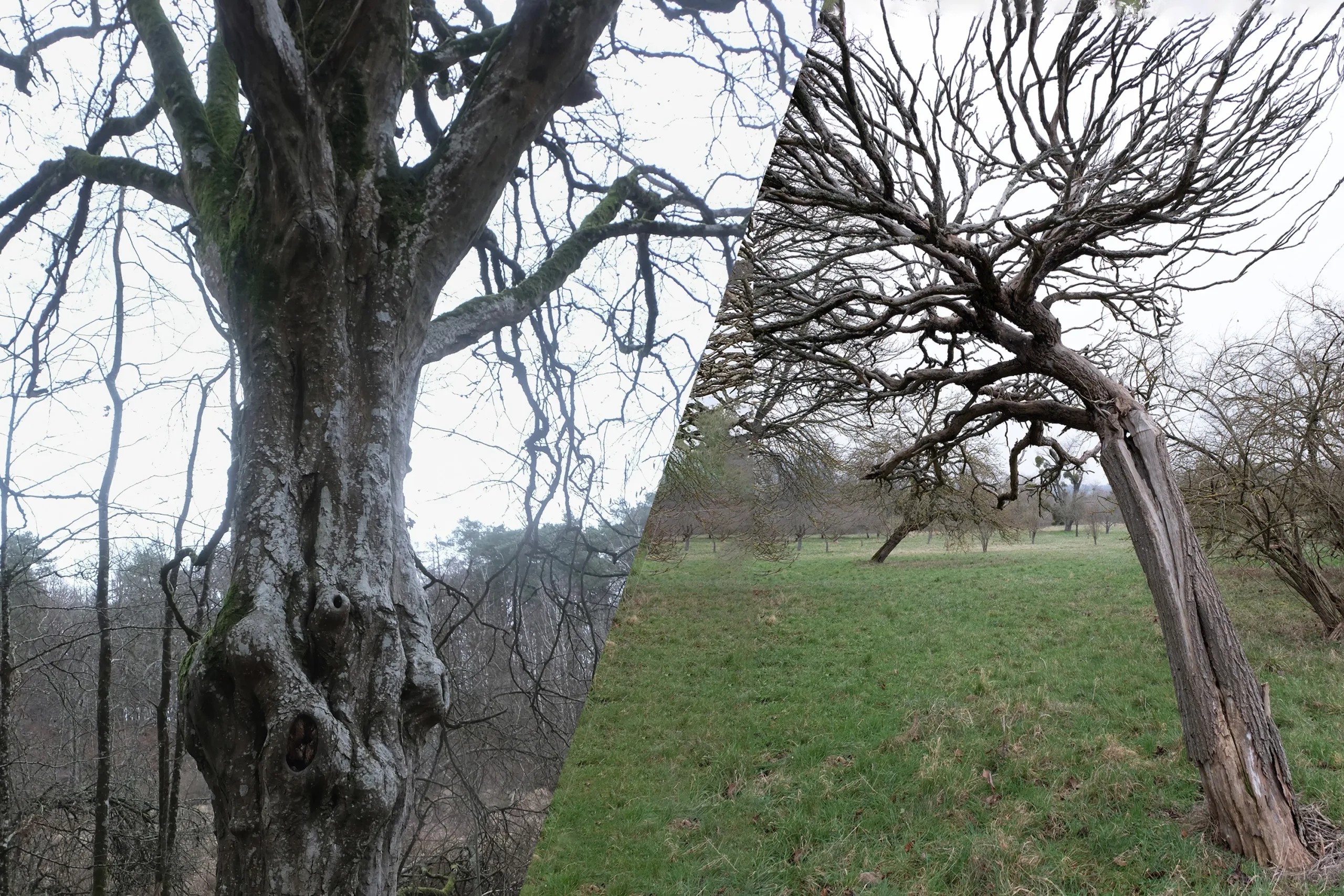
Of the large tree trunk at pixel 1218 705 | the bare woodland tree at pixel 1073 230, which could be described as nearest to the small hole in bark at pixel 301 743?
the bare woodland tree at pixel 1073 230

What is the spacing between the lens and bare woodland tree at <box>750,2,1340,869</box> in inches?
97.0

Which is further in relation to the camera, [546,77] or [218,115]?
[546,77]

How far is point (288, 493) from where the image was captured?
491 millimetres

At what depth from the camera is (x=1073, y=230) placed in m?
2.84

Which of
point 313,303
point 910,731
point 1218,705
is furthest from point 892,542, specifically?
point 313,303

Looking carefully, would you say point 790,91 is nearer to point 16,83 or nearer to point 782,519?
point 16,83

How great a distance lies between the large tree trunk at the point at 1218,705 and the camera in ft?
7.78

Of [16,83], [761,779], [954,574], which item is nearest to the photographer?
[16,83]

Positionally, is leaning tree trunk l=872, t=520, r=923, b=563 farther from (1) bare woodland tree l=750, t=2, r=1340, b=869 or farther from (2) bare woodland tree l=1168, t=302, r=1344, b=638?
(2) bare woodland tree l=1168, t=302, r=1344, b=638

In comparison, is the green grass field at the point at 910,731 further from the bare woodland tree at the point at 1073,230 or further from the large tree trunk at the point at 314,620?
the large tree trunk at the point at 314,620

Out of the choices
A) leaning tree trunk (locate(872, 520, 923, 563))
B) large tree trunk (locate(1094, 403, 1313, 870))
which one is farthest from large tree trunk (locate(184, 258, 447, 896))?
leaning tree trunk (locate(872, 520, 923, 563))

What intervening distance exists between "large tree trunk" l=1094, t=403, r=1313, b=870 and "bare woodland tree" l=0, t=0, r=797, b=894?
2581mm

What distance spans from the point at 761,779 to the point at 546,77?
3280 millimetres

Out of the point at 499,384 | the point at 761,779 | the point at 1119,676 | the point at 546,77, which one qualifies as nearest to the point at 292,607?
the point at 499,384
